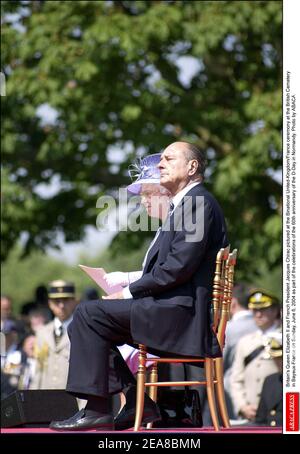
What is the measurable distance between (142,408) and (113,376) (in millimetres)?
227

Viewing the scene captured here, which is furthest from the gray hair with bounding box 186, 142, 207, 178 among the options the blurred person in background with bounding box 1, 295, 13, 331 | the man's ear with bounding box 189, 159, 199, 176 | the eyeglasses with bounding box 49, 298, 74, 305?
the blurred person in background with bounding box 1, 295, 13, 331

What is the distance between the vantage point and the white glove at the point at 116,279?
22.9 ft

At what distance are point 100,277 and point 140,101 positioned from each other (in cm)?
948

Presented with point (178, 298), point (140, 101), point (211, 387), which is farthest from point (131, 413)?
point (140, 101)

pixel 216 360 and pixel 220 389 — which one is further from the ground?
pixel 216 360

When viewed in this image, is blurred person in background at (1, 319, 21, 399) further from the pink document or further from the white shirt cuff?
the white shirt cuff

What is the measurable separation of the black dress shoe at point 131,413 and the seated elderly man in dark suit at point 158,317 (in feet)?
0.08

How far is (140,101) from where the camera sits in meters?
16.2

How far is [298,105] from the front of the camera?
241 inches

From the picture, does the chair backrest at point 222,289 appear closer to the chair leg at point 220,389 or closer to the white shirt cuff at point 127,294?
the chair leg at point 220,389

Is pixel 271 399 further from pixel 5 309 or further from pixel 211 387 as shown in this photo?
pixel 5 309
